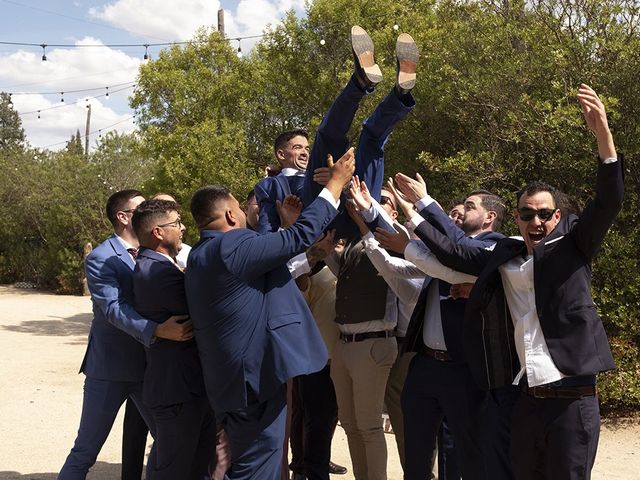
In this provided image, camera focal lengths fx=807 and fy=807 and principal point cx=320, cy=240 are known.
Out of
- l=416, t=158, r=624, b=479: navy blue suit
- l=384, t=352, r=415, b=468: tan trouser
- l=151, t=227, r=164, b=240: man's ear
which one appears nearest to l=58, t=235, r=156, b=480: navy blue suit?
l=151, t=227, r=164, b=240: man's ear

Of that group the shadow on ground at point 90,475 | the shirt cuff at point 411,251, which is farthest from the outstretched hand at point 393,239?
the shadow on ground at point 90,475

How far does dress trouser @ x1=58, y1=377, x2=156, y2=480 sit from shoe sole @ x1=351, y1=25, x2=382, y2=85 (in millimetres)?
2456

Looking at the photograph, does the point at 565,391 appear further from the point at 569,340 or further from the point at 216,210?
the point at 216,210

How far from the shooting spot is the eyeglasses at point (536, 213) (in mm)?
3834

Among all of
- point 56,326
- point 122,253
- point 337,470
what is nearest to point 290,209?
point 122,253

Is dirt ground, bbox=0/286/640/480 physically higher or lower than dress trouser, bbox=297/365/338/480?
lower

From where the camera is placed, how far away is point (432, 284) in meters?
4.83

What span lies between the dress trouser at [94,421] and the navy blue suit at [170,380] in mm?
700

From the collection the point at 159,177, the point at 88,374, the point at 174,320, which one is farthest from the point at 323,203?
the point at 159,177

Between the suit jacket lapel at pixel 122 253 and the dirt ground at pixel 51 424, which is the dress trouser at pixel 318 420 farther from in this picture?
the suit jacket lapel at pixel 122 253

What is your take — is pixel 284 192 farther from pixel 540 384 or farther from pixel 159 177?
pixel 159 177

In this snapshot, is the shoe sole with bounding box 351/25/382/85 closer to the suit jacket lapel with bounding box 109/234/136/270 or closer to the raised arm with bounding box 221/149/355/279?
the raised arm with bounding box 221/149/355/279

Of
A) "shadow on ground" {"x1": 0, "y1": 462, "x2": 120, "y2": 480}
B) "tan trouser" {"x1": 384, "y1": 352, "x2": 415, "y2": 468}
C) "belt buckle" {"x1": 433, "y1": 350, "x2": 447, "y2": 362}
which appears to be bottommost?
"shadow on ground" {"x1": 0, "y1": 462, "x2": 120, "y2": 480}

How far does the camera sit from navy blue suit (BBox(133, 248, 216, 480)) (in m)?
4.30
